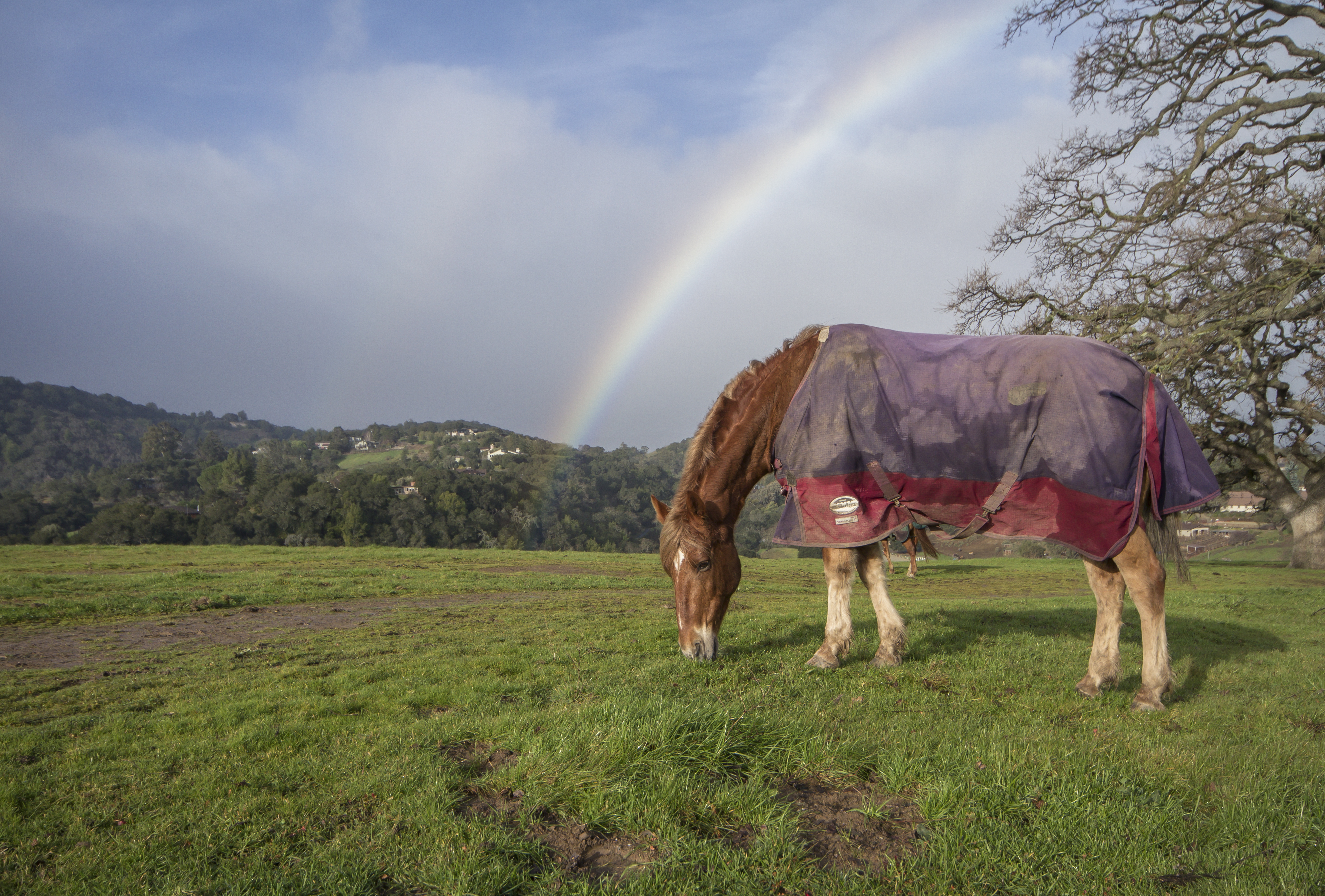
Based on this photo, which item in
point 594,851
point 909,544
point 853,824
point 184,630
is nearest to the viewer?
point 594,851

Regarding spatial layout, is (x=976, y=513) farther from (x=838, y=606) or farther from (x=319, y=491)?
(x=319, y=491)

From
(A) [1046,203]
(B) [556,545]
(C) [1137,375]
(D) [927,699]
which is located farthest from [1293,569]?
(B) [556,545]

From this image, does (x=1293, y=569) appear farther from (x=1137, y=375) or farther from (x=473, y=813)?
(x=473, y=813)

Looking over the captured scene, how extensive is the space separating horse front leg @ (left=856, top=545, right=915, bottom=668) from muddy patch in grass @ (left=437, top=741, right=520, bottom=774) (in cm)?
359

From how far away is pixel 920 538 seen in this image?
6180mm

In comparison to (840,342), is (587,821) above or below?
below

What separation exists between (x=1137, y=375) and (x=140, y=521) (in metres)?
49.9

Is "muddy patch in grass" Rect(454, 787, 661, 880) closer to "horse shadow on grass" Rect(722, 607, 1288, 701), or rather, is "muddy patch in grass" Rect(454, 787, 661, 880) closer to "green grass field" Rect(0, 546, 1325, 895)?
"green grass field" Rect(0, 546, 1325, 895)

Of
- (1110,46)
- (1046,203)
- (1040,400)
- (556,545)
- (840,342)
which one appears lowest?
(556,545)

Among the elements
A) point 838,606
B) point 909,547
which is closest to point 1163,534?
point 909,547

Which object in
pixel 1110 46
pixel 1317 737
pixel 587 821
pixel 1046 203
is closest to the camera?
pixel 587 821

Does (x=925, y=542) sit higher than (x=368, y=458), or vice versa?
(x=368, y=458)

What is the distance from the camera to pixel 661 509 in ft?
21.2

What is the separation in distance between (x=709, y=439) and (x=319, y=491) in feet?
155
